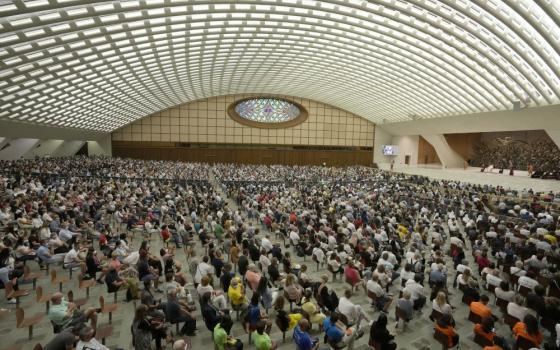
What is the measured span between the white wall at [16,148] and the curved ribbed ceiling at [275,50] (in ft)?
17.9

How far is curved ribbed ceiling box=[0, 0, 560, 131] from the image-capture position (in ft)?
56.2

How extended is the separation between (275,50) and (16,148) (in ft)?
108

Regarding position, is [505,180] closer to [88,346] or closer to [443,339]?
[443,339]

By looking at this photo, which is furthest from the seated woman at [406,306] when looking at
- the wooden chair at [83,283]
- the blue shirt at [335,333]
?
the wooden chair at [83,283]

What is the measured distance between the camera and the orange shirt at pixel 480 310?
6630 millimetres

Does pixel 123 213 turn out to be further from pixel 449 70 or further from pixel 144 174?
pixel 449 70

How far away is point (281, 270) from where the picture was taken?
995 cm

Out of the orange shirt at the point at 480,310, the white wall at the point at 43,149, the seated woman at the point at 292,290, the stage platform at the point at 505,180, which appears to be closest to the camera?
the orange shirt at the point at 480,310

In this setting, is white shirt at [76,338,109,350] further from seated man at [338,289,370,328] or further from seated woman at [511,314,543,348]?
seated woman at [511,314,543,348]

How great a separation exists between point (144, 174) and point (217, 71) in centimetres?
1528

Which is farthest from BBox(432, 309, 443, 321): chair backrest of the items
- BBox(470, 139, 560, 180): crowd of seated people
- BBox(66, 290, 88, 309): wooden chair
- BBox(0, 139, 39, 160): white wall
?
BBox(0, 139, 39, 160): white wall

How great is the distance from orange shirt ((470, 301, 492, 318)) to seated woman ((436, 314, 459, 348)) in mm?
948

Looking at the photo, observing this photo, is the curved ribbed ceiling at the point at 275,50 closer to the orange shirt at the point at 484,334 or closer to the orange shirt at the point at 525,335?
the orange shirt at the point at 525,335

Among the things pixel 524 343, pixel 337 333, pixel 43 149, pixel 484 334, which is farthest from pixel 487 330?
pixel 43 149
